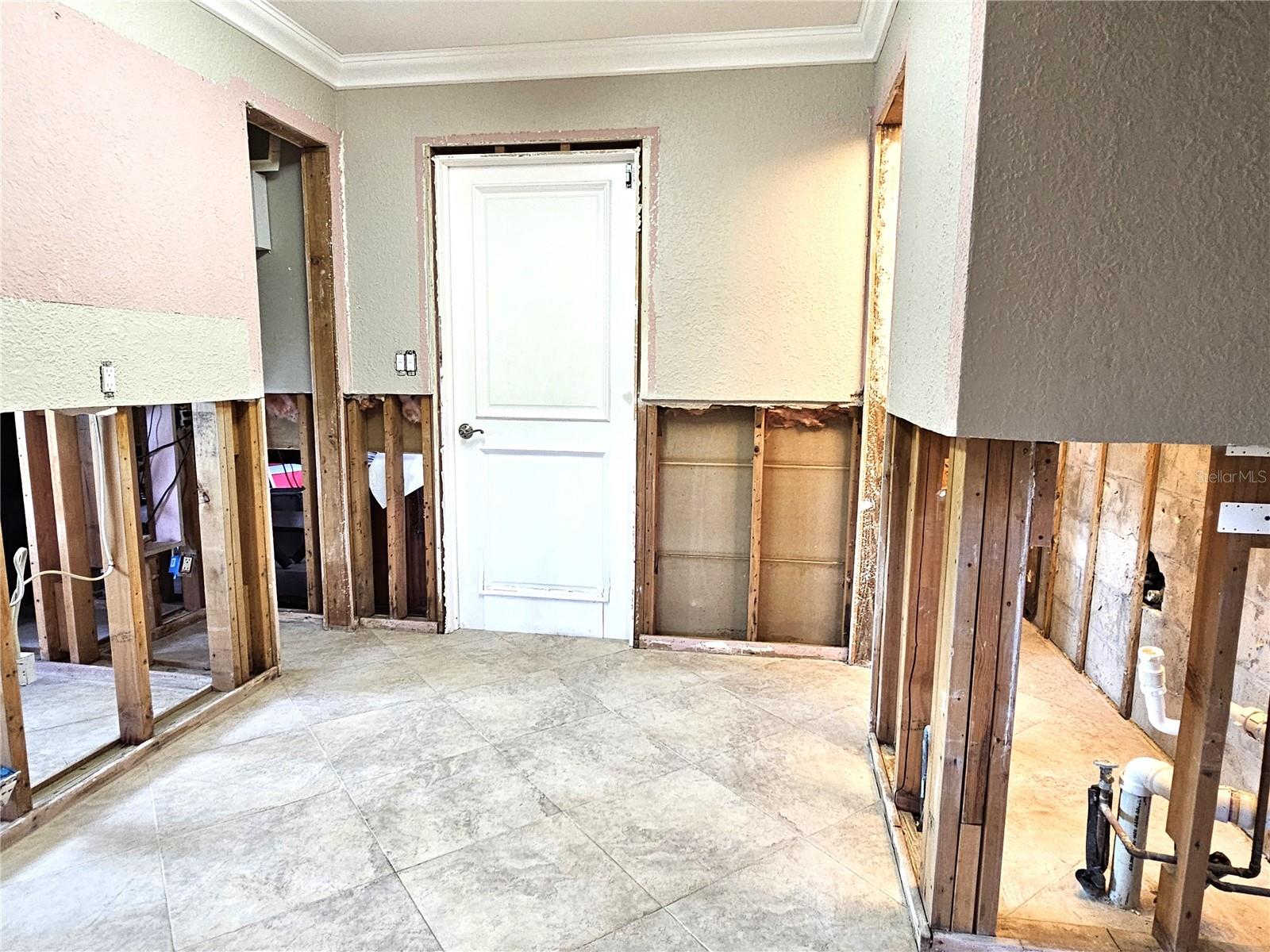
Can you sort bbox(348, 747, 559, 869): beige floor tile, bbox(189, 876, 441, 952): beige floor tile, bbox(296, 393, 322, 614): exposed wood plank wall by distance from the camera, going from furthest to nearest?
bbox(296, 393, 322, 614): exposed wood plank wall → bbox(348, 747, 559, 869): beige floor tile → bbox(189, 876, 441, 952): beige floor tile

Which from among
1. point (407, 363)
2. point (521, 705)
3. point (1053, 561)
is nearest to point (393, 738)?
point (521, 705)

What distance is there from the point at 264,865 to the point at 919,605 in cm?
188

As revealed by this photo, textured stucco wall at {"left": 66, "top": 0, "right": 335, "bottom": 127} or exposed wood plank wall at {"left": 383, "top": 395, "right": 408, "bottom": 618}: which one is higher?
textured stucco wall at {"left": 66, "top": 0, "right": 335, "bottom": 127}

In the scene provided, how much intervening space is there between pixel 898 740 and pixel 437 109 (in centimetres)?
314

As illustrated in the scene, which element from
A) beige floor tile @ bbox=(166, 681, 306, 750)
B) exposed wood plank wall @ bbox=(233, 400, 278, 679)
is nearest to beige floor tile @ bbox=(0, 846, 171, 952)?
beige floor tile @ bbox=(166, 681, 306, 750)

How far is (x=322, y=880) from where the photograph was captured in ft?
5.68

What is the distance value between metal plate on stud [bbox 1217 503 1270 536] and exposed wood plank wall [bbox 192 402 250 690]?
295cm

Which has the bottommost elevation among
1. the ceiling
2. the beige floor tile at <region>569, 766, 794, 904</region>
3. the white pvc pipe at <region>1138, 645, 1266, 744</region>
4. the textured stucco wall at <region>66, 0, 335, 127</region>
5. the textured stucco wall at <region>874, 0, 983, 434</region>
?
the beige floor tile at <region>569, 766, 794, 904</region>

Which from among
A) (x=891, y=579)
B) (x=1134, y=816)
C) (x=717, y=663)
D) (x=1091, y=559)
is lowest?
(x=717, y=663)

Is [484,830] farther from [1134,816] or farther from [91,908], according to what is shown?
[1134,816]

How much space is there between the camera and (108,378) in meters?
2.04

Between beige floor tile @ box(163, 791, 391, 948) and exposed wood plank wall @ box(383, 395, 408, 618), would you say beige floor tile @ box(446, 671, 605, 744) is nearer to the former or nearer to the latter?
beige floor tile @ box(163, 791, 391, 948)

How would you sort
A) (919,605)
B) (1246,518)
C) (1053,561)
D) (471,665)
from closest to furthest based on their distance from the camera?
(1246,518) → (919,605) → (471,665) → (1053,561)

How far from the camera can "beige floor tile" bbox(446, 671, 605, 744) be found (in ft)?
8.28
